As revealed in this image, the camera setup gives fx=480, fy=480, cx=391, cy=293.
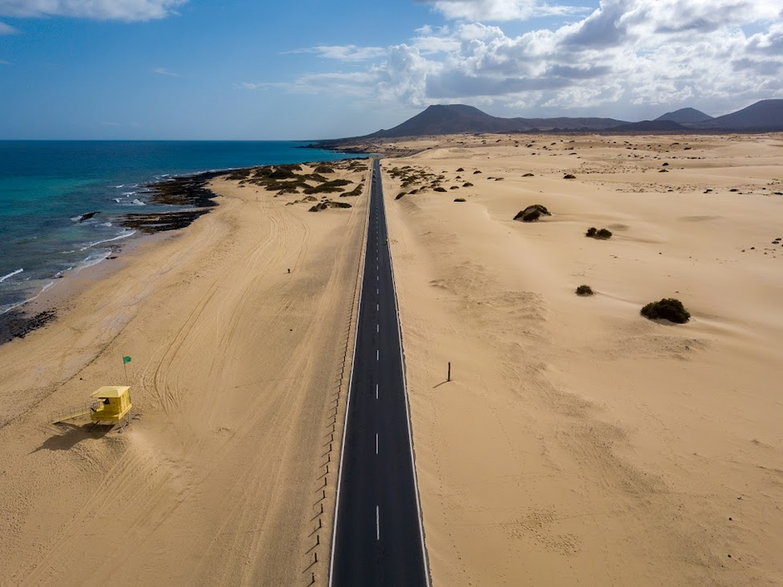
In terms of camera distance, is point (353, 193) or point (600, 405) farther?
point (353, 193)

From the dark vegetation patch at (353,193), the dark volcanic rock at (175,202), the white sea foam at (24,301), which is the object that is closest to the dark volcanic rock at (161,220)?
the dark volcanic rock at (175,202)

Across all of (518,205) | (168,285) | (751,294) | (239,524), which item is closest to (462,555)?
(239,524)

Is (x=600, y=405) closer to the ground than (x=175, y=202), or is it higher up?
closer to the ground

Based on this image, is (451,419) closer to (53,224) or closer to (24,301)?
(24,301)

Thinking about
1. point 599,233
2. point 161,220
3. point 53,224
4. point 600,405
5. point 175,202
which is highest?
point 175,202

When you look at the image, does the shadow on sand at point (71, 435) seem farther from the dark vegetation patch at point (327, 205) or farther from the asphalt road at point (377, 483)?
the dark vegetation patch at point (327, 205)

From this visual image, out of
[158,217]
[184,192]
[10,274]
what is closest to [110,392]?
[10,274]

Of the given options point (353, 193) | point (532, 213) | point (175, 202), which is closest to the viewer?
point (532, 213)

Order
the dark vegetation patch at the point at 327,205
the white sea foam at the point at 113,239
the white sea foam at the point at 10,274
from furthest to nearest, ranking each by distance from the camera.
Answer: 1. the dark vegetation patch at the point at 327,205
2. the white sea foam at the point at 113,239
3. the white sea foam at the point at 10,274
